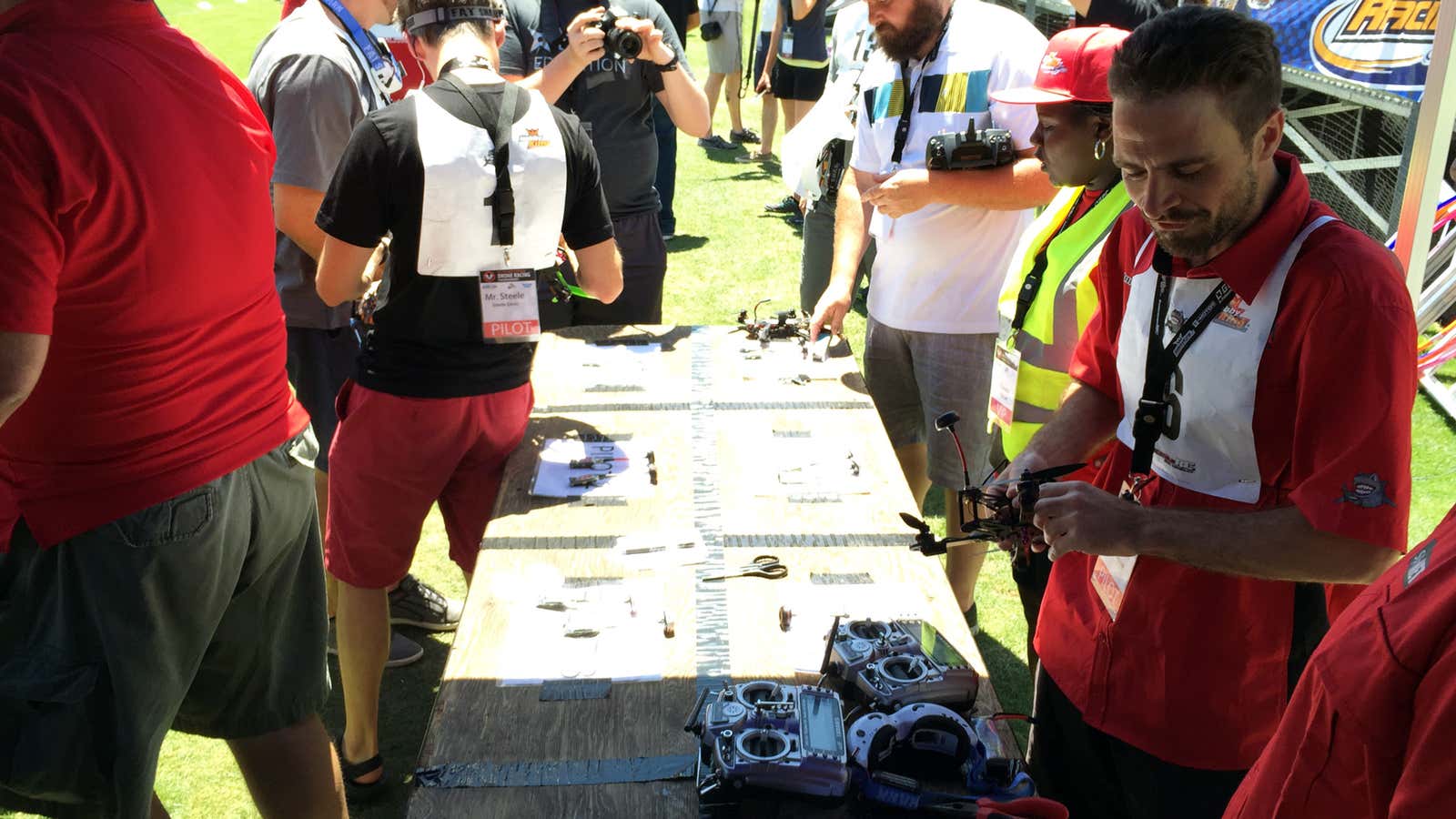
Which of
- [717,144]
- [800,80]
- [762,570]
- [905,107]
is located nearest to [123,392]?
[762,570]

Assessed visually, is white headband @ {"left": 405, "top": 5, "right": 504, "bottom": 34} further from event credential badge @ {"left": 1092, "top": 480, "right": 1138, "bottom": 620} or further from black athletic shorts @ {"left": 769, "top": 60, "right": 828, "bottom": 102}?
black athletic shorts @ {"left": 769, "top": 60, "right": 828, "bottom": 102}

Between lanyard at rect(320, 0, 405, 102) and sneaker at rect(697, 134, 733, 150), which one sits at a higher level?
lanyard at rect(320, 0, 405, 102)

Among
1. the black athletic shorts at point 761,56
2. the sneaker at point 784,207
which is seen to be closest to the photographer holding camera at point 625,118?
the sneaker at point 784,207

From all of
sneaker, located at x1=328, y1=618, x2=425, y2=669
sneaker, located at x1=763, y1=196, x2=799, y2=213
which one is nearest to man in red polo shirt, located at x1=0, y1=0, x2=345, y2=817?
sneaker, located at x1=328, y1=618, x2=425, y2=669

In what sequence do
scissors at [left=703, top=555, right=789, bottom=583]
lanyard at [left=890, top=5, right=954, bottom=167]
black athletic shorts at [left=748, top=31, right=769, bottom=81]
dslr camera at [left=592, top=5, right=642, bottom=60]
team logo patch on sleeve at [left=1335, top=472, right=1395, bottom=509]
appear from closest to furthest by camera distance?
team logo patch on sleeve at [left=1335, top=472, right=1395, bottom=509]
scissors at [left=703, top=555, right=789, bottom=583]
lanyard at [left=890, top=5, right=954, bottom=167]
dslr camera at [left=592, top=5, right=642, bottom=60]
black athletic shorts at [left=748, top=31, right=769, bottom=81]

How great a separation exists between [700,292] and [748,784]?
5.30 m

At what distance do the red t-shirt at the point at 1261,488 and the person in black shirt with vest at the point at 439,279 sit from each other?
126 cm

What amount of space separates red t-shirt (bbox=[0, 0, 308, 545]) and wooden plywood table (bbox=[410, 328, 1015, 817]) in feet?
1.99

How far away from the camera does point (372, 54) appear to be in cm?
311

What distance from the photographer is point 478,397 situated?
2.61m

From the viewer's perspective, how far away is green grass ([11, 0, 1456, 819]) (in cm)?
300

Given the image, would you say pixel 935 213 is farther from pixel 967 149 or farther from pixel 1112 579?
pixel 1112 579

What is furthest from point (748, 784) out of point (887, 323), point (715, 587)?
point (887, 323)

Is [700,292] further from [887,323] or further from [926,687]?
[926,687]
